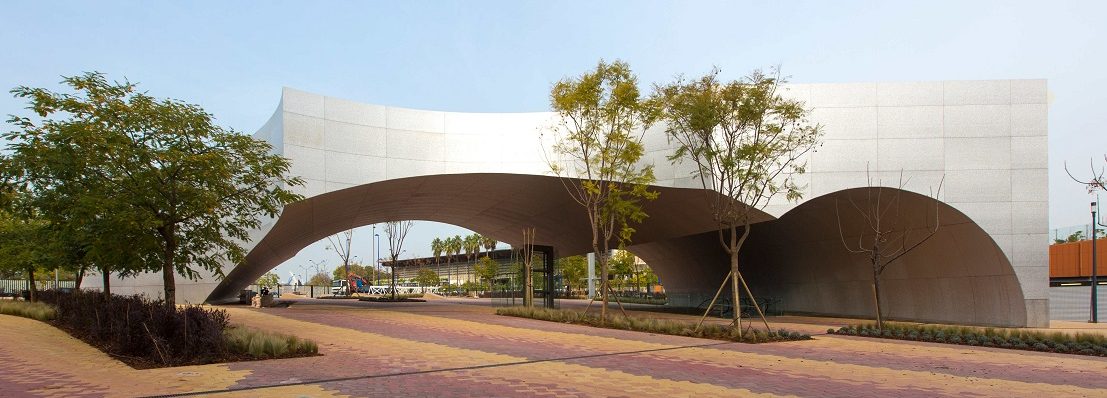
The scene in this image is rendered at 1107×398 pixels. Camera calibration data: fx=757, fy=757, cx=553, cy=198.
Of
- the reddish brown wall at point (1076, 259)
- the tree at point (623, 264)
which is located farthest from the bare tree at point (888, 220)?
the tree at point (623, 264)

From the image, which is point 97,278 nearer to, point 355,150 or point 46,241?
point 46,241

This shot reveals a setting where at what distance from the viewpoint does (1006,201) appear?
75.9ft

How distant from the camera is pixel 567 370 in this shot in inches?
436

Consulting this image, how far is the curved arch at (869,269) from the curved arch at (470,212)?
3.37 meters

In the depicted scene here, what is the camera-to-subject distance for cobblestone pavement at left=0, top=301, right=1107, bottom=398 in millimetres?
9234

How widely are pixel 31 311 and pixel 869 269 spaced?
28075 millimetres

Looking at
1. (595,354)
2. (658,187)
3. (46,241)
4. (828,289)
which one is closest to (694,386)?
(595,354)

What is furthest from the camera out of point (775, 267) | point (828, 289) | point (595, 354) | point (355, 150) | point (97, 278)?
point (97, 278)

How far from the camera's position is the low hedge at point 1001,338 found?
49.9ft

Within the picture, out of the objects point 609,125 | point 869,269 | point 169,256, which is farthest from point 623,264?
point 169,256

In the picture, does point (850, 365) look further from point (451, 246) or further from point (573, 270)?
point (451, 246)

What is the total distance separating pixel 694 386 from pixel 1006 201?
1821cm

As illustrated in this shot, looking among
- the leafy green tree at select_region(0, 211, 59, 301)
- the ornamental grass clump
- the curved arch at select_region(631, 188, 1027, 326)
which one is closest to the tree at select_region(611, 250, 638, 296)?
the curved arch at select_region(631, 188, 1027, 326)

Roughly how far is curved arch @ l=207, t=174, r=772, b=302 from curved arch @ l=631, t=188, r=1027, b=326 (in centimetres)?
337
